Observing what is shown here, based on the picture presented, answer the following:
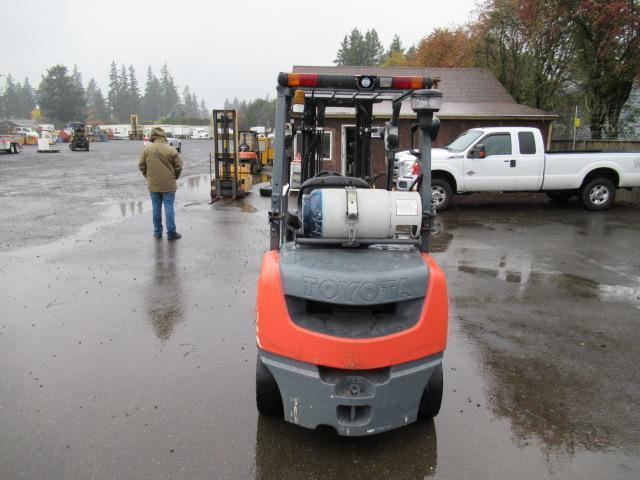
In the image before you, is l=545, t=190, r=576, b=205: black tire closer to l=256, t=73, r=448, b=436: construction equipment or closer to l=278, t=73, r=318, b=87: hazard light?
l=256, t=73, r=448, b=436: construction equipment

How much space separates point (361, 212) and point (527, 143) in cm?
1071

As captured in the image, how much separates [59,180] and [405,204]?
19835 mm

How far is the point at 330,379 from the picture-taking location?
321 centimetres

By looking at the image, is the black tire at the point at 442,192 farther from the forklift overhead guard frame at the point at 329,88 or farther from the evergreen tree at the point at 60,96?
the evergreen tree at the point at 60,96

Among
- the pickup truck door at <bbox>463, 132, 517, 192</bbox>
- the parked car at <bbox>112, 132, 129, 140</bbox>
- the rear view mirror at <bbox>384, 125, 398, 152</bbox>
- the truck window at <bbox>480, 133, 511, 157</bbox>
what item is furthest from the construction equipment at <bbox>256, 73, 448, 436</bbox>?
the parked car at <bbox>112, 132, 129, 140</bbox>

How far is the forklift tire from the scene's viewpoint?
3664 millimetres

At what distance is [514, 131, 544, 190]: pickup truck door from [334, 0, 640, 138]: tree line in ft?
30.0

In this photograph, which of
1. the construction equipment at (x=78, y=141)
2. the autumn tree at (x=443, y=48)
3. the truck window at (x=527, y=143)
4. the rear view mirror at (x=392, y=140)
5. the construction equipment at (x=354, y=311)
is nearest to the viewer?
the construction equipment at (x=354, y=311)

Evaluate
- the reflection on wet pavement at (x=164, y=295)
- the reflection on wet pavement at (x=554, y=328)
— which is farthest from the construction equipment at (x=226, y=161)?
the reflection on wet pavement at (x=554, y=328)

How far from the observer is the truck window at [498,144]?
12898 mm

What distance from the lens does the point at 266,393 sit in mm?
3699

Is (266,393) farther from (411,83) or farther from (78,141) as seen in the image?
(78,141)

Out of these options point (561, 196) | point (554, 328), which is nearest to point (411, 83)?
point (554, 328)

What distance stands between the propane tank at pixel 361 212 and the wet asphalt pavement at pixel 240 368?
1496 mm
